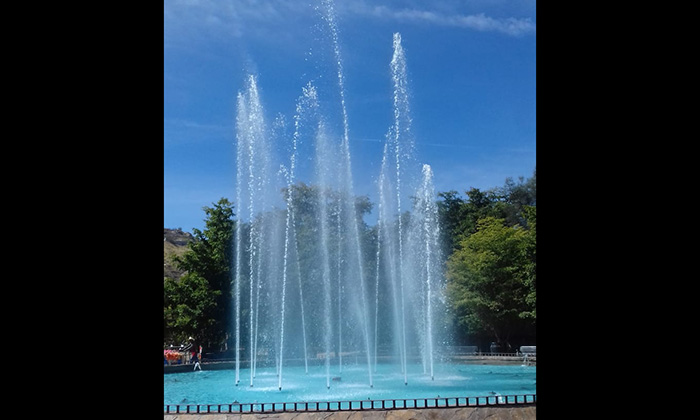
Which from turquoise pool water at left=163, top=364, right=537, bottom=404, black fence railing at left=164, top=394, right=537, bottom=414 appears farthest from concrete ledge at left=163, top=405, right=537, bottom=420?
turquoise pool water at left=163, top=364, right=537, bottom=404

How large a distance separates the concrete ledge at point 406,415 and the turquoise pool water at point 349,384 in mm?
3506

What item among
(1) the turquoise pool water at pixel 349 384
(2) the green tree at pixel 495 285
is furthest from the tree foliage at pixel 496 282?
(1) the turquoise pool water at pixel 349 384

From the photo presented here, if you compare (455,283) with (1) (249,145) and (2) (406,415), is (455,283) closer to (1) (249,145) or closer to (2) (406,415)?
(1) (249,145)

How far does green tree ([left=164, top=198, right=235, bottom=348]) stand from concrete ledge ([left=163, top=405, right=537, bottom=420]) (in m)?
17.0

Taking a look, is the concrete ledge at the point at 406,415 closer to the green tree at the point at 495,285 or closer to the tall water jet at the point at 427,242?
the tall water jet at the point at 427,242

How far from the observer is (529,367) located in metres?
24.1

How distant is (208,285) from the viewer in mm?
29078

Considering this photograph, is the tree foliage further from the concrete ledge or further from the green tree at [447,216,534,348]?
the concrete ledge

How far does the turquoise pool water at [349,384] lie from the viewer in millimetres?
16031

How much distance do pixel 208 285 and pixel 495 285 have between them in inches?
489

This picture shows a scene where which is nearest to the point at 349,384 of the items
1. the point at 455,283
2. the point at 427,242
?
the point at 427,242

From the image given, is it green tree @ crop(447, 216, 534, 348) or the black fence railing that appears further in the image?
green tree @ crop(447, 216, 534, 348)

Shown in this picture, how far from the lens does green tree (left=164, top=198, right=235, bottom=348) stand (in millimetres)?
28484
